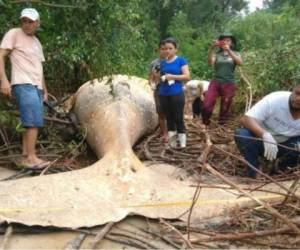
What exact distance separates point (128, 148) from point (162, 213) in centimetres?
124

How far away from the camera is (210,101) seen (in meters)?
7.58

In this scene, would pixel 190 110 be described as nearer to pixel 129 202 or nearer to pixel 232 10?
pixel 129 202

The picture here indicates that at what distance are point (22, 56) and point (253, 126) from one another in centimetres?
224

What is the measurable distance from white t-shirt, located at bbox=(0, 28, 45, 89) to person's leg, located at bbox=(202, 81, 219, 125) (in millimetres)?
2839

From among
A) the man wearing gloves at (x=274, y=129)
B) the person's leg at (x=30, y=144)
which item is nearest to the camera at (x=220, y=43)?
the man wearing gloves at (x=274, y=129)

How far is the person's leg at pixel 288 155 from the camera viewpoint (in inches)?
200

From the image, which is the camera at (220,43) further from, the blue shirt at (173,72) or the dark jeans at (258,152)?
the dark jeans at (258,152)

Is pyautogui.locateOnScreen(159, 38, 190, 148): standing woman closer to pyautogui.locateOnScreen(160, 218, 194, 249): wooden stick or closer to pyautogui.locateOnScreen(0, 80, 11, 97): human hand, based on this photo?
pyautogui.locateOnScreen(0, 80, 11, 97): human hand

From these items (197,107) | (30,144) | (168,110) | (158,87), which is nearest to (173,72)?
(158,87)

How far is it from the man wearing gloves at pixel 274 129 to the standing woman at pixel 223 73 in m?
2.44

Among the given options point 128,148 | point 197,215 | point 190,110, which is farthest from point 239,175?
point 190,110

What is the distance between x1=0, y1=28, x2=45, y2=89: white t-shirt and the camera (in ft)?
17.3

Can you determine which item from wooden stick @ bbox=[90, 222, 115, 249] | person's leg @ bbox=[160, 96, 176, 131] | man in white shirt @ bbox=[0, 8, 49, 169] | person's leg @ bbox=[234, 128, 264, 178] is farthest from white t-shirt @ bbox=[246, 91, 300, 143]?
man in white shirt @ bbox=[0, 8, 49, 169]

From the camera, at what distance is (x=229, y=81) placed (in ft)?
24.9
